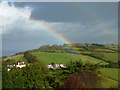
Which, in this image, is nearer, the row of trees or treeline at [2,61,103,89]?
treeline at [2,61,103,89]

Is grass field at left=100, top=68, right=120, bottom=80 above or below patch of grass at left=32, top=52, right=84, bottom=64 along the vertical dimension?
below

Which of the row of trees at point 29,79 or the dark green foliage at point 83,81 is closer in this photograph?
the dark green foliage at point 83,81

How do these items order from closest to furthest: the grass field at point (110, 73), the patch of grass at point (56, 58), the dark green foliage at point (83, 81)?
the dark green foliage at point (83, 81)
the grass field at point (110, 73)
the patch of grass at point (56, 58)

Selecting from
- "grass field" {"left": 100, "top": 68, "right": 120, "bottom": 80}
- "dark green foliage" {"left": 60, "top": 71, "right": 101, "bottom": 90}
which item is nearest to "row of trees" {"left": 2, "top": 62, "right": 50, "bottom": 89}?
"dark green foliage" {"left": 60, "top": 71, "right": 101, "bottom": 90}

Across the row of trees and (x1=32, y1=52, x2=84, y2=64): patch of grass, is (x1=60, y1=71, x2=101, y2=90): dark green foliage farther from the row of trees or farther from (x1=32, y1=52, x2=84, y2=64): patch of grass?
(x1=32, y1=52, x2=84, y2=64): patch of grass

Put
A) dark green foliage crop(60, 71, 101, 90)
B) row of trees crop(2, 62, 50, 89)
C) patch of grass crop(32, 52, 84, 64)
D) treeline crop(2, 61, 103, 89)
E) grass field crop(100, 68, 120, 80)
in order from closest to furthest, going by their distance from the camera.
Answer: dark green foliage crop(60, 71, 101, 90)
treeline crop(2, 61, 103, 89)
row of trees crop(2, 62, 50, 89)
grass field crop(100, 68, 120, 80)
patch of grass crop(32, 52, 84, 64)

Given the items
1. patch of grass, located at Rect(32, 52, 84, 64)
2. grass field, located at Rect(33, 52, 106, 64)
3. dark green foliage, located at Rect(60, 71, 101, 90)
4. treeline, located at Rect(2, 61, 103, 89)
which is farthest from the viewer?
patch of grass, located at Rect(32, 52, 84, 64)

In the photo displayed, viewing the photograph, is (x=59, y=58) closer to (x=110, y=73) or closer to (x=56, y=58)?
(x=56, y=58)

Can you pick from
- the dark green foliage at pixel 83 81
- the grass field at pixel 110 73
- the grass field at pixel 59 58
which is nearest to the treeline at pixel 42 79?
the dark green foliage at pixel 83 81

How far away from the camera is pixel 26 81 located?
926 inches

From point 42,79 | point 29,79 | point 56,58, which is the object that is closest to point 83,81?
point 42,79

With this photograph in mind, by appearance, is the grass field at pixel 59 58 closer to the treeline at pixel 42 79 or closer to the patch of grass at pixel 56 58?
the patch of grass at pixel 56 58

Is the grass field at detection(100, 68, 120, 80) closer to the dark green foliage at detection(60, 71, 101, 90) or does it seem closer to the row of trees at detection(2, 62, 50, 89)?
the dark green foliage at detection(60, 71, 101, 90)

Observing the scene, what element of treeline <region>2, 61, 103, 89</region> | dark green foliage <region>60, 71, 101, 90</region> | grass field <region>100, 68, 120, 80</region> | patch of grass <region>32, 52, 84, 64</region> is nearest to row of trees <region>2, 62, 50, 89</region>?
treeline <region>2, 61, 103, 89</region>
